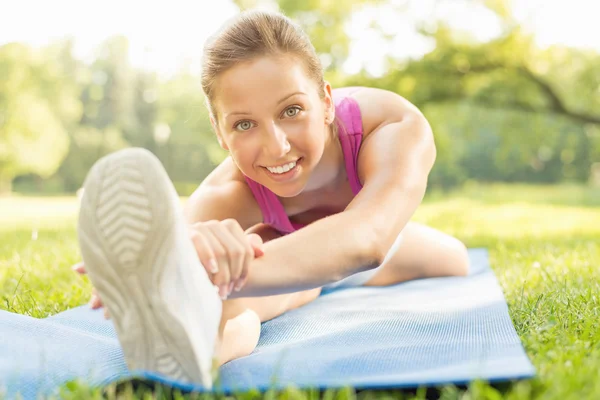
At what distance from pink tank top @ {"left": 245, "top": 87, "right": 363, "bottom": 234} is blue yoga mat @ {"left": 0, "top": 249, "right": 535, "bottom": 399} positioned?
374mm

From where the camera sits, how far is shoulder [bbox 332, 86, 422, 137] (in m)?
2.29

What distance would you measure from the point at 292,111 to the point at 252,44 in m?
0.22

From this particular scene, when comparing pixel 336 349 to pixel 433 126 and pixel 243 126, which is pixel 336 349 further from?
pixel 433 126

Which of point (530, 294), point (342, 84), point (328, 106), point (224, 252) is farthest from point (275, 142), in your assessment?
point (342, 84)

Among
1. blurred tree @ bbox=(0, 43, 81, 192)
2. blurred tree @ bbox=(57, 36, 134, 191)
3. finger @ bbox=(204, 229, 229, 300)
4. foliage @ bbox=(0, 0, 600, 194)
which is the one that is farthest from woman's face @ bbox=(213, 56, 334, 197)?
blurred tree @ bbox=(57, 36, 134, 191)

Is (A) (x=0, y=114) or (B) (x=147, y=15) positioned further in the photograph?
(B) (x=147, y=15)

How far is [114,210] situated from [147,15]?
27.4 meters

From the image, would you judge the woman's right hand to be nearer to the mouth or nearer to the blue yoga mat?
the blue yoga mat

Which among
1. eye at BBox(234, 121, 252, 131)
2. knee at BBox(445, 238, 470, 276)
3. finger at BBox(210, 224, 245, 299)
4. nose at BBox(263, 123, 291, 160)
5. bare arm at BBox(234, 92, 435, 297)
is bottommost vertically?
knee at BBox(445, 238, 470, 276)

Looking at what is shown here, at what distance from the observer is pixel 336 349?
1.73 m

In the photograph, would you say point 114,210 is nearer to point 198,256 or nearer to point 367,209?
point 198,256

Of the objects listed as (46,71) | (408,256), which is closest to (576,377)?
(408,256)

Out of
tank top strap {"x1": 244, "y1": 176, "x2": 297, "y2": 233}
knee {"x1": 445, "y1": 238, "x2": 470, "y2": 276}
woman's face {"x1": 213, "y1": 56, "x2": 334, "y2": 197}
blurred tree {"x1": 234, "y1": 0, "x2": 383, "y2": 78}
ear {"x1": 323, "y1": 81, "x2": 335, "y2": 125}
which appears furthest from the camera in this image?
blurred tree {"x1": 234, "y1": 0, "x2": 383, "y2": 78}

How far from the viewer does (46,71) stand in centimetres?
2562
